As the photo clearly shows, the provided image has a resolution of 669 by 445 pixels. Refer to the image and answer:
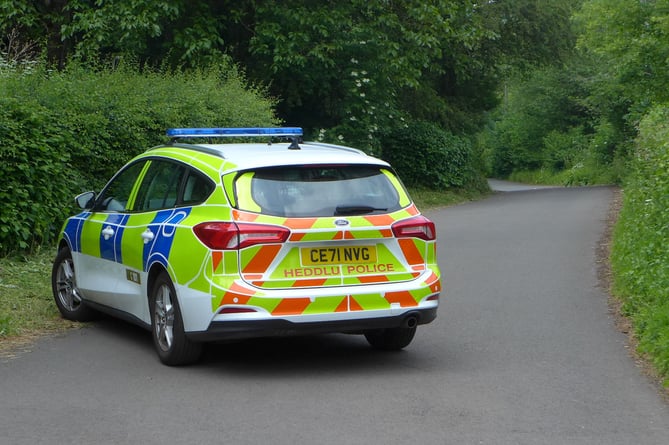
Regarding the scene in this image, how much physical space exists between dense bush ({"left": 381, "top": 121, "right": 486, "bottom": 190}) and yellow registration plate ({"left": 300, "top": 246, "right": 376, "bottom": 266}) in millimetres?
25600

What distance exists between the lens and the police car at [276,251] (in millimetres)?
7555

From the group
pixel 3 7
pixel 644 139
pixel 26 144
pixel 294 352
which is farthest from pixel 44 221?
pixel 644 139

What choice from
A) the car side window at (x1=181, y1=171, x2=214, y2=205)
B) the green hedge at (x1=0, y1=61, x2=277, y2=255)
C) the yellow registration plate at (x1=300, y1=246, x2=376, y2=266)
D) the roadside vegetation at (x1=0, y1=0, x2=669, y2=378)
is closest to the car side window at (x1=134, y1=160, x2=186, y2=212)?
the car side window at (x1=181, y1=171, x2=214, y2=205)

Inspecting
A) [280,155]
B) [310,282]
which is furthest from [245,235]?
[280,155]

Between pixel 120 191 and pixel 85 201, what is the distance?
0.42 m

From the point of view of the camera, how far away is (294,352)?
346 inches

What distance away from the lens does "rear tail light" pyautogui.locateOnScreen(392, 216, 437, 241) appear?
7.98 m

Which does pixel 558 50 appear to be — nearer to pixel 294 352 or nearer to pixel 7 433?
pixel 294 352

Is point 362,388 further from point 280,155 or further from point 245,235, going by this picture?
point 280,155

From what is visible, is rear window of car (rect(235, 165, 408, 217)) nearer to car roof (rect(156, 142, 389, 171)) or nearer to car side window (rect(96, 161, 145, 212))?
car roof (rect(156, 142, 389, 171))

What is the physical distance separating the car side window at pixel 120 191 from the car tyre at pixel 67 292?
2.54ft

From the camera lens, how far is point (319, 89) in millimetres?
28562

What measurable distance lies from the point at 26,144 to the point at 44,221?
0.94m

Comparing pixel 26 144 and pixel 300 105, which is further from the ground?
pixel 26 144
